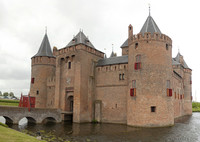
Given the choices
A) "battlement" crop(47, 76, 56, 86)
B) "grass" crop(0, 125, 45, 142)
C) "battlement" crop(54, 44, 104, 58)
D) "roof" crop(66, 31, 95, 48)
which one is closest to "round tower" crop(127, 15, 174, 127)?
"battlement" crop(54, 44, 104, 58)

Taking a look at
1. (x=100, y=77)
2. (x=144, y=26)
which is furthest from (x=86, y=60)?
(x=144, y=26)

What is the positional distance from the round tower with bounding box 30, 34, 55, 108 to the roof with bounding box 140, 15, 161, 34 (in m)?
17.2

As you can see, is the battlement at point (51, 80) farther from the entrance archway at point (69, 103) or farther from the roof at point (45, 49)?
the entrance archway at point (69, 103)

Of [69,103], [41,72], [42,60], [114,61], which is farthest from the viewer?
[42,60]

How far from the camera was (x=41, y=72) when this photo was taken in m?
31.4

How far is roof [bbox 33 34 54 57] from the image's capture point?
32.0 m

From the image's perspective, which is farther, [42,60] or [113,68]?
[42,60]

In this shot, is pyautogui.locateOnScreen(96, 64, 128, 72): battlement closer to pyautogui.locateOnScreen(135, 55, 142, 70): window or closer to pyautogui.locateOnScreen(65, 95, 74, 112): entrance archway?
pyautogui.locateOnScreen(135, 55, 142, 70): window

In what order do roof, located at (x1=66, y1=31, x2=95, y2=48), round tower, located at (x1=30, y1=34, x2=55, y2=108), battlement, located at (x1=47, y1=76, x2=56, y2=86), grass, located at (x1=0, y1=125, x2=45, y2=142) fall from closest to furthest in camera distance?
grass, located at (x1=0, y1=125, x2=45, y2=142) < roof, located at (x1=66, y1=31, x2=95, y2=48) < battlement, located at (x1=47, y1=76, x2=56, y2=86) < round tower, located at (x1=30, y1=34, x2=55, y2=108)

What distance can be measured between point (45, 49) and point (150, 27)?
62.7 ft

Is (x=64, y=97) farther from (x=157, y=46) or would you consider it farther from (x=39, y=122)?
(x=157, y=46)

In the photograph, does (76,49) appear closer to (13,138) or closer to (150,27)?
(150,27)

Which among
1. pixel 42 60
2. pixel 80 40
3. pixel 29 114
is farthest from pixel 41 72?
pixel 29 114

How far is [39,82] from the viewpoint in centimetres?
3105
